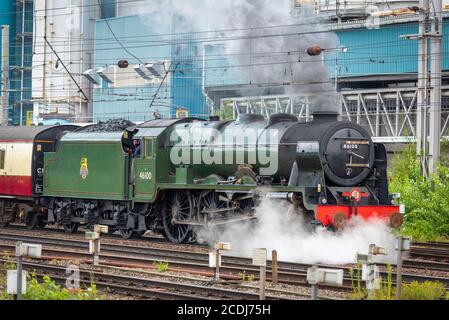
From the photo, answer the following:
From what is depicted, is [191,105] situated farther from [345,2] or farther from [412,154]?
[412,154]

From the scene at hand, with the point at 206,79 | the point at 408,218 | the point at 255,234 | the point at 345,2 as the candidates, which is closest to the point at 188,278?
the point at 255,234

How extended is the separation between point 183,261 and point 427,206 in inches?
327

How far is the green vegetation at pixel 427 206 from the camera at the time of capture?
23.5m

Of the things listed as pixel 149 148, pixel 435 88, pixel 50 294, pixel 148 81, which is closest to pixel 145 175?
pixel 149 148

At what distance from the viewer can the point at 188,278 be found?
15406mm

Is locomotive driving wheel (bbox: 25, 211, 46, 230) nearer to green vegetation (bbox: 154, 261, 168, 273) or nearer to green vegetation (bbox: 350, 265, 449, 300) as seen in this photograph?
green vegetation (bbox: 154, 261, 168, 273)

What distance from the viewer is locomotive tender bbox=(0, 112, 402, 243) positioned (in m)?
18.8

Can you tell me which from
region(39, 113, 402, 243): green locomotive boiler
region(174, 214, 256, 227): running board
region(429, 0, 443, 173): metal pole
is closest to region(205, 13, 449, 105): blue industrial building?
region(429, 0, 443, 173): metal pole

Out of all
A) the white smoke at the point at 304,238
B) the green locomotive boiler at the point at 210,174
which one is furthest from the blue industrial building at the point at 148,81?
the white smoke at the point at 304,238

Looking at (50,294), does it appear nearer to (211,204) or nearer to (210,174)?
(211,204)

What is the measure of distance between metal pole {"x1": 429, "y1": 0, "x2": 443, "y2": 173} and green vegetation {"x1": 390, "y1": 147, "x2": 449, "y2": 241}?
600 mm

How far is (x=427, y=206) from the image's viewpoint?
23.6m
